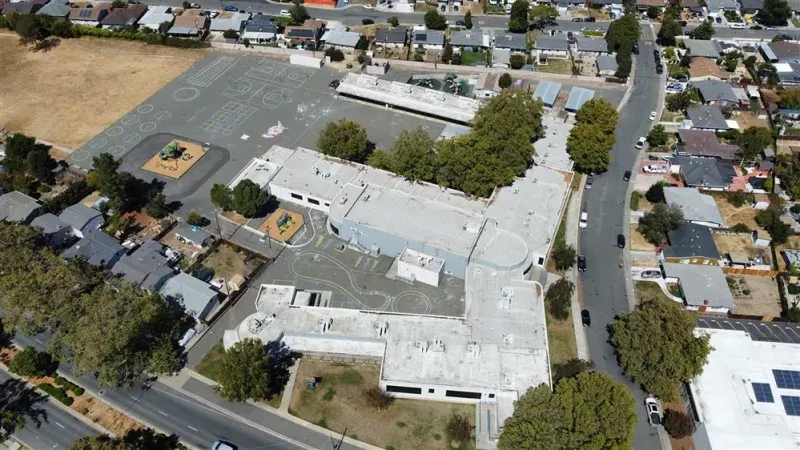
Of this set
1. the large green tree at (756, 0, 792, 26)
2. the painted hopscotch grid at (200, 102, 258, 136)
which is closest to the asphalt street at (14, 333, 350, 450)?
the painted hopscotch grid at (200, 102, 258, 136)

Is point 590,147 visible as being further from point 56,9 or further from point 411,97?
point 56,9

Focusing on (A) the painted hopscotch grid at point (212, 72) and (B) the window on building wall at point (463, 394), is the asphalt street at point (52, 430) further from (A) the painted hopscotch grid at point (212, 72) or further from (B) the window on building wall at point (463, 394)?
(A) the painted hopscotch grid at point (212, 72)

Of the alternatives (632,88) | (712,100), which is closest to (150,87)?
(632,88)

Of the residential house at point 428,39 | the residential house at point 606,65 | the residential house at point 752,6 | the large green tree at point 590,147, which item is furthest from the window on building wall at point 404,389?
the residential house at point 752,6

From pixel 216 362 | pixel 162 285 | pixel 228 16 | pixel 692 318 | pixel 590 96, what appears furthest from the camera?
pixel 228 16

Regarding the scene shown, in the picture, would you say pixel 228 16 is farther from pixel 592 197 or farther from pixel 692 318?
pixel 692 318
